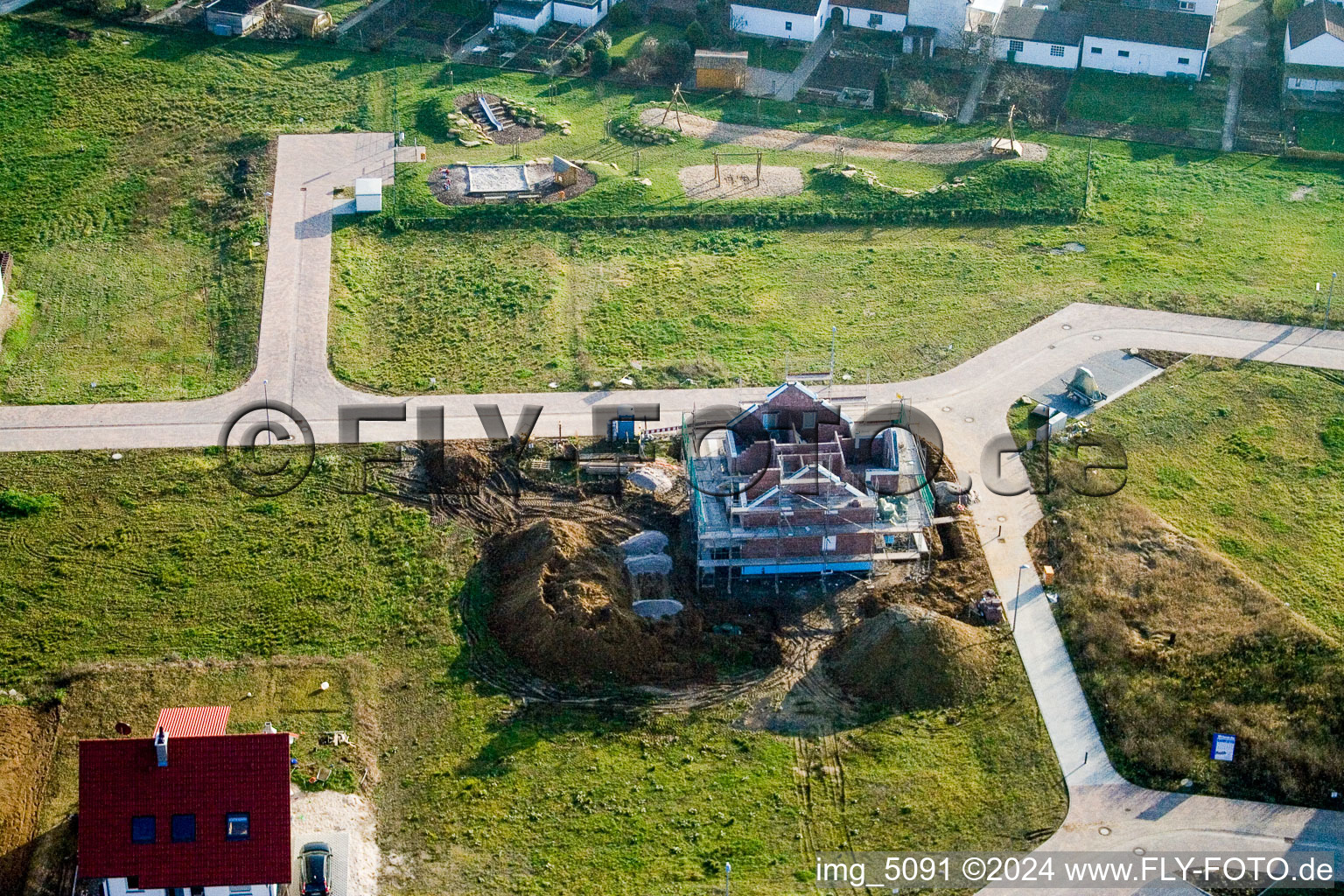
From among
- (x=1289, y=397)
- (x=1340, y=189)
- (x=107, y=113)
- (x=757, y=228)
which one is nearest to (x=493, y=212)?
(x=757, y=228)

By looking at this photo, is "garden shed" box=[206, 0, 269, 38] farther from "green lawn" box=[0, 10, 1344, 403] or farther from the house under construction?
the house under construction

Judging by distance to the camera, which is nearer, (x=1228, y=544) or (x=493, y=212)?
(x=1228, y=544)

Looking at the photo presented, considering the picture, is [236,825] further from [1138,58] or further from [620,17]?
[1138,58]

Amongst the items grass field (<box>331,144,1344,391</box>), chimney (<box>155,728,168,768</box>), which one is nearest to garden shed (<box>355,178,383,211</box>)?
grass field (<box>331,144,1344,391</box>)

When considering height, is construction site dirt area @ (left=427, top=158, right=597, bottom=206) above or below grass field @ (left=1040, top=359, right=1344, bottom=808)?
above

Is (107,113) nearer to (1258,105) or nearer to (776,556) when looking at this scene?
(776,556)

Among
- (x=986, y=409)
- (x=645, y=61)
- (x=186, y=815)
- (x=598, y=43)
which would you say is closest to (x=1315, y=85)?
(x=645, y=61)
